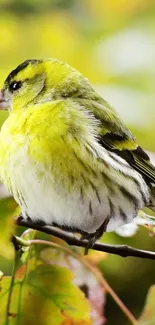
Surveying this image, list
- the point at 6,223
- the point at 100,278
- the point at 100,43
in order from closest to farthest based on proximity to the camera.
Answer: the point at 6,223 < the point at 100,278 < the point at 100,43

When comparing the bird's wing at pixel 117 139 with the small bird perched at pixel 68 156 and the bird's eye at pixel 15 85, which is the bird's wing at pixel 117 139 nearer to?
the small bird perched at pixel 68 156

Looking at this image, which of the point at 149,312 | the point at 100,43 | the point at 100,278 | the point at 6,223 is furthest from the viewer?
the point at 100,43

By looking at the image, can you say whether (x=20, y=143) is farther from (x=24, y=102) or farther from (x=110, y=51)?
(x=110, y=51)

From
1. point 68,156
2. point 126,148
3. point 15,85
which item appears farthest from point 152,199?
point 15,85

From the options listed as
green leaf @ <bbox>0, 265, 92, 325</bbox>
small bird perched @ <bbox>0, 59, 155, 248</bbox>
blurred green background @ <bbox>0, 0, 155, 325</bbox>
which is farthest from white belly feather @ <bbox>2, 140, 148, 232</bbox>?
blurred green background @ <bbox>0, 0, 155, 325</bbox>

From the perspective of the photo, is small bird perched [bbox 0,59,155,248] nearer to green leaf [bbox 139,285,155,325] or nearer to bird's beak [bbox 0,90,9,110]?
bird's beak [bbox 0,90,9,110]

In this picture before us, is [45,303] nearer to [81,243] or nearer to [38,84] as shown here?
[81,243]

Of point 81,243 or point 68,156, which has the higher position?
point 68,156
